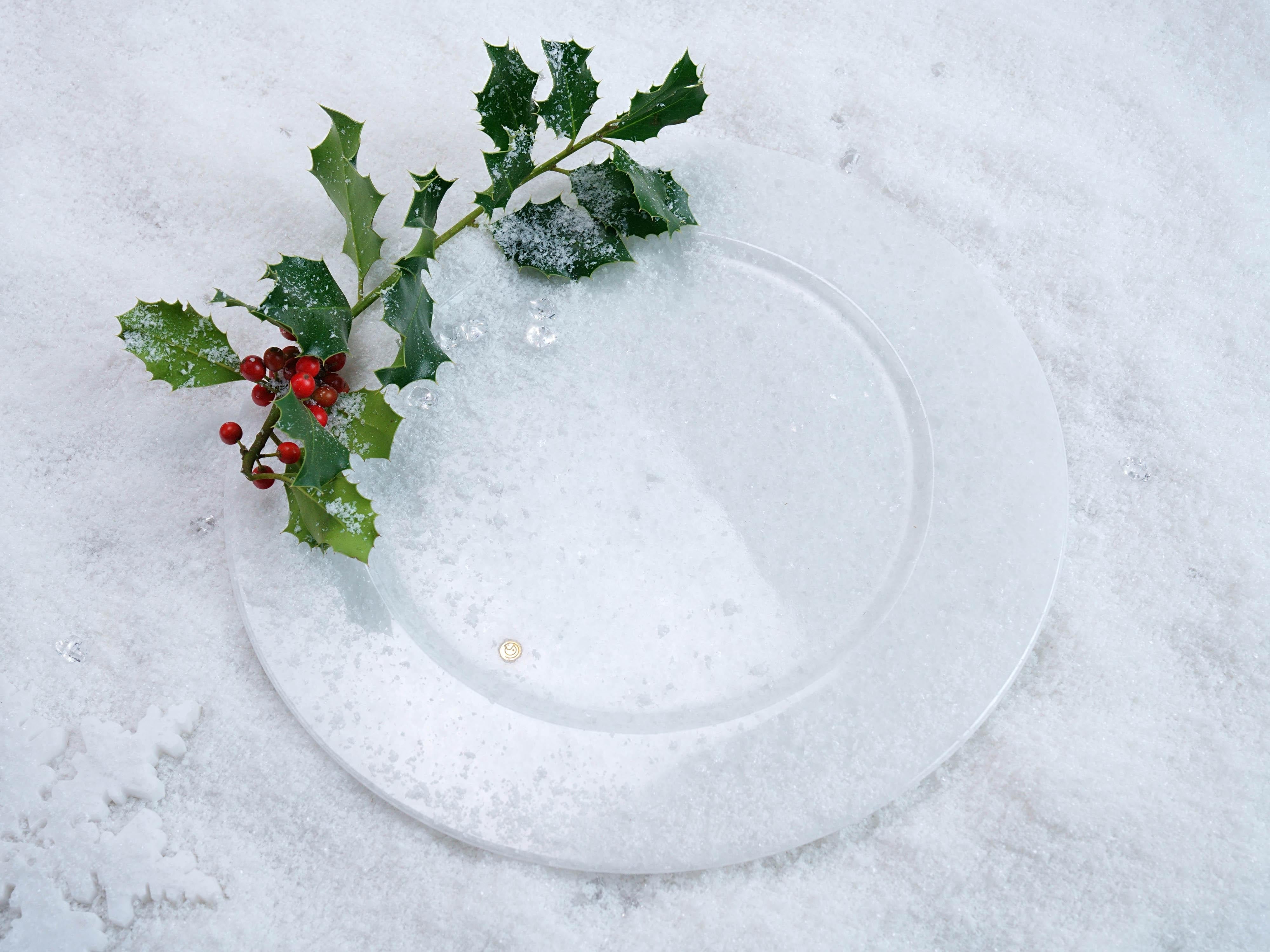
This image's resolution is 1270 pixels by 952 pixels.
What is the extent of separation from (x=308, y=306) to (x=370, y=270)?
11 centimetres

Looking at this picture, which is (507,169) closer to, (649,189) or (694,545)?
(649,189)

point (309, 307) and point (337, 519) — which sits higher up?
point (309, 307)

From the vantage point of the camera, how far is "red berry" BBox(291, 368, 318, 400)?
33.4 inches

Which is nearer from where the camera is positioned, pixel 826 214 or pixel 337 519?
pixel 337 519

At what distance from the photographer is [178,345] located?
0.86 meters

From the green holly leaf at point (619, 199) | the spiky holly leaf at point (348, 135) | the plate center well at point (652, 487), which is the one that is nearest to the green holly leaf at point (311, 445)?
the plate center well at point (652, 487)

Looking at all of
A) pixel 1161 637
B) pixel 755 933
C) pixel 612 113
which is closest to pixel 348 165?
pixel 612 113

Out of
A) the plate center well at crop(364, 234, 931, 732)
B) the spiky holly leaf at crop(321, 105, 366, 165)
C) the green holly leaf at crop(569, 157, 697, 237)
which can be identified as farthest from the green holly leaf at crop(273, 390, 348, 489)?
the green holly leaf at crop(569, 157, 697, 237)

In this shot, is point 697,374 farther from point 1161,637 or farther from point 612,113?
point 1161,637

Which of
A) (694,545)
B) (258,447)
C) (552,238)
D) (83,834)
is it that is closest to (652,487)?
(694,545)

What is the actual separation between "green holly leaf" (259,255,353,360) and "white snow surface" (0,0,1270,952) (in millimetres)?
78

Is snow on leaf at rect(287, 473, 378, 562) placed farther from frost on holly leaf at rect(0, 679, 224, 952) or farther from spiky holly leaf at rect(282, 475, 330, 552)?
frost on holly leaf at rect(0, 679, 224, 952)

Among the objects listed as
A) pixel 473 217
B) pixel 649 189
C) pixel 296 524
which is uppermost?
pixel 649 189

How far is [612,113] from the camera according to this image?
102cm
